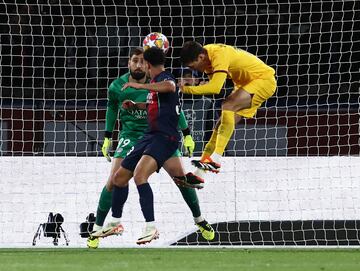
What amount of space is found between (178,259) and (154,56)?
6.31 feet

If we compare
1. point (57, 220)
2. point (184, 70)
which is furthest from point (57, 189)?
point (184, 70)

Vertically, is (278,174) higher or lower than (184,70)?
lower

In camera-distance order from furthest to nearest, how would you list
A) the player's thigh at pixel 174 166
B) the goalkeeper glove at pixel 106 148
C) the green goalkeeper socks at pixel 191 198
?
the goalkeeper glove at pixel 106 148 < the green goalkeeper socks at pixel 191 198 < the player's thigh at pixel 174 166

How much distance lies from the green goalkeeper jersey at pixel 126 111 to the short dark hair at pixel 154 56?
0.83 m

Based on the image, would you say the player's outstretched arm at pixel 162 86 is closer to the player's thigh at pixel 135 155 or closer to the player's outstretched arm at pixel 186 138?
the player's thigh at pixel 135 155

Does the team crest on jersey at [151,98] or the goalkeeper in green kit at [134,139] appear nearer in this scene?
Answer: the team crest on jersey at [151,98]

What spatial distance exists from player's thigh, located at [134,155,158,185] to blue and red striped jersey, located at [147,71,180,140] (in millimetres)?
283

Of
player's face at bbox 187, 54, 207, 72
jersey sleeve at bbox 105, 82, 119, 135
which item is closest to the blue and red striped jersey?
player's face at bbox 187, 54, 207, 72

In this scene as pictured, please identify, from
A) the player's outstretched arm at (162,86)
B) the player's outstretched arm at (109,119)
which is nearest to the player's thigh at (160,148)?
the player's outstretched arm at (162,86)

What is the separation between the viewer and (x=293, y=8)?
1538 cm

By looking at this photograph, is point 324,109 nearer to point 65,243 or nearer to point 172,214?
point 172,214

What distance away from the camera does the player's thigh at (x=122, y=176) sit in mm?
9742

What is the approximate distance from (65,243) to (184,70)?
368 cm

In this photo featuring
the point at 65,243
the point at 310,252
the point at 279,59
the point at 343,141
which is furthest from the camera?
the point at 279,59
